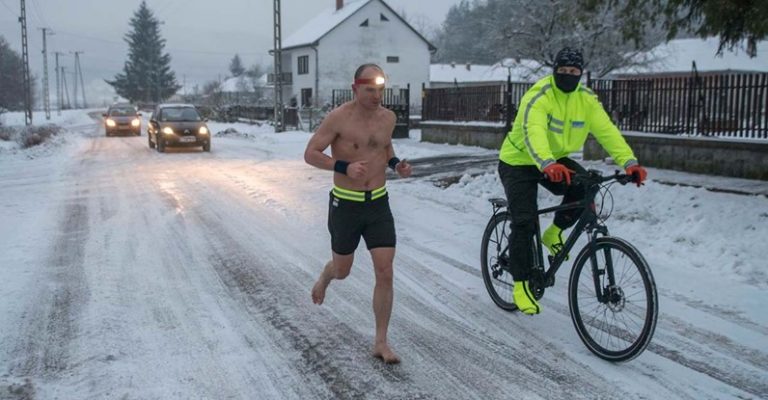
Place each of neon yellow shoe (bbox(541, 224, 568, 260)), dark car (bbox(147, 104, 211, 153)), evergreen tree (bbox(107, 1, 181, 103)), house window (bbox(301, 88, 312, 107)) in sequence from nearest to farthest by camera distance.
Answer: neon yellow shoe (bbox(541, 224, 568, 260)) → dark car (bbox(147, 104, 211, 153)) → house window (bbox(301, 88, 312, 107)) → evergreen tree (bbox(107, 1, 181, 103))

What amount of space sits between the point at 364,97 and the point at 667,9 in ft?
22.1

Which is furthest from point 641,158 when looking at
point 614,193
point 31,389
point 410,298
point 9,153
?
point 9,153

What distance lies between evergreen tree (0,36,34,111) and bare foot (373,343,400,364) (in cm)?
4850

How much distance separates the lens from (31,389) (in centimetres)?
392

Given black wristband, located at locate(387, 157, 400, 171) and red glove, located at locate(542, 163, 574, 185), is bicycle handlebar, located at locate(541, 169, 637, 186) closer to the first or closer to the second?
red glove, located at locate(542, 163, 574, 185)

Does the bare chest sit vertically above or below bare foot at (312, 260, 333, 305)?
above

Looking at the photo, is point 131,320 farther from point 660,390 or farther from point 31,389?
point 660,390

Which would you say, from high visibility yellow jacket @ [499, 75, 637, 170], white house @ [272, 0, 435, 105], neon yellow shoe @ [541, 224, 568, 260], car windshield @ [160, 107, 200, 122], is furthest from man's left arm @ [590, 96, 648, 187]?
white house @ [272, 0, 435, 105]

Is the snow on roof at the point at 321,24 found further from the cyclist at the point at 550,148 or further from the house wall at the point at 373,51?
the cyclist at the point at 550,148

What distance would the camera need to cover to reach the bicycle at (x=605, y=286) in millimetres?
4117

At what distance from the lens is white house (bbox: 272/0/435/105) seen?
5666 centimetres

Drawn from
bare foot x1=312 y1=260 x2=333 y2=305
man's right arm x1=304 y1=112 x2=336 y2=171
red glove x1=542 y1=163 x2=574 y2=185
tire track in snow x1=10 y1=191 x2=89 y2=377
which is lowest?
tire track in snow x1=10 y1=191 x2=89 y2=377

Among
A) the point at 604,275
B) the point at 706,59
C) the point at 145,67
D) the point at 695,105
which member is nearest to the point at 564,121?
the point at 604,275

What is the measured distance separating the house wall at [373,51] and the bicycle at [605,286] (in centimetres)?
5070
